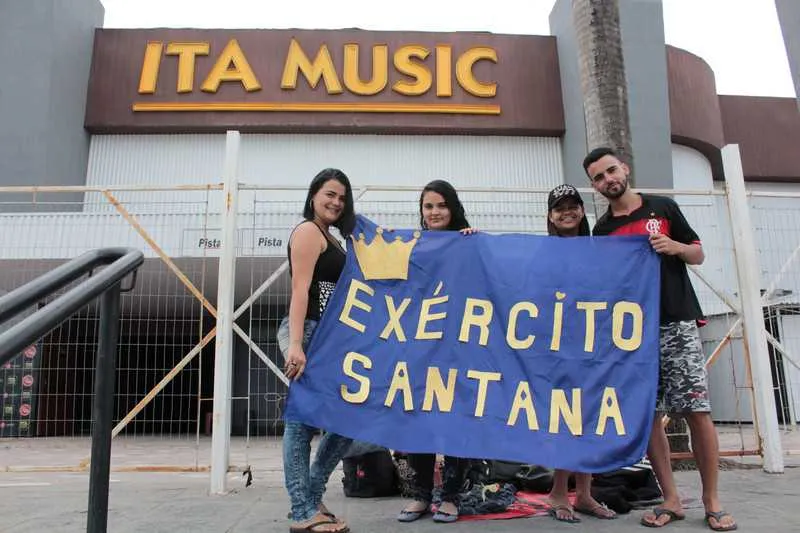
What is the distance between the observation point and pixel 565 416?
127 inches

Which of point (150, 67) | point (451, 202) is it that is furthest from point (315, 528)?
point (150, 67)

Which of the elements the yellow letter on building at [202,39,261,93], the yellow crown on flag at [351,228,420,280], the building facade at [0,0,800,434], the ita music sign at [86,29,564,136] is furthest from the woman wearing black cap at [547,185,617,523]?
the yellow letter on building at [202,39,261,93]

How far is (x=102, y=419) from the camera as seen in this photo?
238cm

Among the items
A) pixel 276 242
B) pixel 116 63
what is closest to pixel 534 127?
pixel 276 242

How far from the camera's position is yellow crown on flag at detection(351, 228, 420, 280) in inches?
137

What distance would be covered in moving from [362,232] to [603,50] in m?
3.77

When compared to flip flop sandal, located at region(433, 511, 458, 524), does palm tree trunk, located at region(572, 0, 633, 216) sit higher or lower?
higher

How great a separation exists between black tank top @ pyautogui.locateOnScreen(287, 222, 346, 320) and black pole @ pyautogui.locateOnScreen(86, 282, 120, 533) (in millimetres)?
1052

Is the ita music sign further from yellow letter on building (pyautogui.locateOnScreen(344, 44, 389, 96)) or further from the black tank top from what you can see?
the black tank top

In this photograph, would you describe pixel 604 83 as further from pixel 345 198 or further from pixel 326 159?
pixel 326 159

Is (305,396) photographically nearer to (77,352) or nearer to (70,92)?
(77,352)

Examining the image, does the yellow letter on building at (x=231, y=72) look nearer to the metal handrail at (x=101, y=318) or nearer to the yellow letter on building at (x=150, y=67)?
the yellow letter on building at (x=150, y=67)

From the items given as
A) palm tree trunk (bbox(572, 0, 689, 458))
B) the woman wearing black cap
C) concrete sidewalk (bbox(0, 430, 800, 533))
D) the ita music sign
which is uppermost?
the ita music sign

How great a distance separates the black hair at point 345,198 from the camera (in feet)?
10.8
